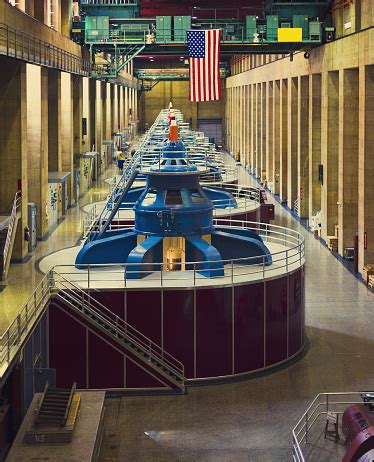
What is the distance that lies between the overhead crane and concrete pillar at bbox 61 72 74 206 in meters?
2.24

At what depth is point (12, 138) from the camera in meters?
29.8

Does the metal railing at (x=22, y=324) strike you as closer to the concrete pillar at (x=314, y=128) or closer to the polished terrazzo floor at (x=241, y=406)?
the polished terrazzo floor at (x=241, y=406)

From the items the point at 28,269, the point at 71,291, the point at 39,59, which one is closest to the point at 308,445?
the point at 71,291

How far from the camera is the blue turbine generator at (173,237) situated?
24.1 meters

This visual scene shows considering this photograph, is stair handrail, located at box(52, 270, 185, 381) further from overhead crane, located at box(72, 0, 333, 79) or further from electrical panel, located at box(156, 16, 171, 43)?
electrical panel, located at box(156, 16, 171, 43)

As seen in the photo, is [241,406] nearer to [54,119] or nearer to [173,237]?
[173,237]

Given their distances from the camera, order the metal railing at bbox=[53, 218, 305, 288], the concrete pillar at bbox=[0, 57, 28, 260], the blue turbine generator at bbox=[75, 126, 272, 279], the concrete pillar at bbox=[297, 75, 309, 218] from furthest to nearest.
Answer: the concrete pillar at bbox=[297, 75, 309, 218]
the concrete pillar at bbox=[0, 57, 28, 260]
the blue turbine generator at bbox=[75, 126, 272, 279]
the metal railing at bbox=[53, 218, 305, 288]

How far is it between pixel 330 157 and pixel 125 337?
21.5 m

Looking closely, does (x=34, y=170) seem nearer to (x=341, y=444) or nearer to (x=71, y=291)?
(x=71, y=291)

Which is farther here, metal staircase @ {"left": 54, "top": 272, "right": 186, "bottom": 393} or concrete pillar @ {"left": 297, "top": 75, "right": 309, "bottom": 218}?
concrete pillar @ {"left": 297, "top": 75, "right": 309, "bottom": 218}

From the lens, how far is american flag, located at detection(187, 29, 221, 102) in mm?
34719

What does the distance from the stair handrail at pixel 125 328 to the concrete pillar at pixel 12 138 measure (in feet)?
26.1

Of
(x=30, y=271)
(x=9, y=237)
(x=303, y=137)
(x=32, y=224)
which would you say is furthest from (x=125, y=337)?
(x=303, y=137)

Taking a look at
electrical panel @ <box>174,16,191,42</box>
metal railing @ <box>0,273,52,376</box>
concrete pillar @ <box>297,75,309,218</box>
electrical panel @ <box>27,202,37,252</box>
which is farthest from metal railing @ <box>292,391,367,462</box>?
concrete pillar @ <box>297,75,309,218</box>
